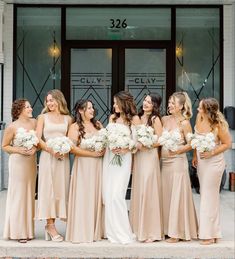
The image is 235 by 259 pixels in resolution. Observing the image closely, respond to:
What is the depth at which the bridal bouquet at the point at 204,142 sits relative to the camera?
7.70 m

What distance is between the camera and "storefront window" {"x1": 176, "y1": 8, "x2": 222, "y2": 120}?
1408 centimetres

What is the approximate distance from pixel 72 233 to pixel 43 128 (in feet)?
4.82

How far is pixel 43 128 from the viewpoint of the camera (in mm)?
8047

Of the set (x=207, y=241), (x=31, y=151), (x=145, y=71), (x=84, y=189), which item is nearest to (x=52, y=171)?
(x=31, y=151)

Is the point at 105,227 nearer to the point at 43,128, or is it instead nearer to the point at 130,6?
the point at 43,128

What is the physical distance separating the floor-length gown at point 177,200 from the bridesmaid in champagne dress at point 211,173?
20 centimetres

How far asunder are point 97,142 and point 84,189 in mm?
675

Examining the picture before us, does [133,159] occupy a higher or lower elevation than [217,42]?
lower

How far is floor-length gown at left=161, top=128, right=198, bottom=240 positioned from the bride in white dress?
1.71ft

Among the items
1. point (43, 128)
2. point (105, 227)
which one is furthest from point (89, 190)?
point (43, 128)

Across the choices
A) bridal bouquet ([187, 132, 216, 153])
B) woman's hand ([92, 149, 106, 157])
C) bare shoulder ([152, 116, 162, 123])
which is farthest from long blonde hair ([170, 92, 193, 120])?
woman's hand ([92, 149, 106, 157])

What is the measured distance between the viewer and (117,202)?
7.93 metres

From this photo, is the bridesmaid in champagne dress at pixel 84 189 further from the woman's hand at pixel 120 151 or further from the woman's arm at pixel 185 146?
the woman's arm at pixel 185 146

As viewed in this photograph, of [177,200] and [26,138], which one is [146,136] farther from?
[26,138]
